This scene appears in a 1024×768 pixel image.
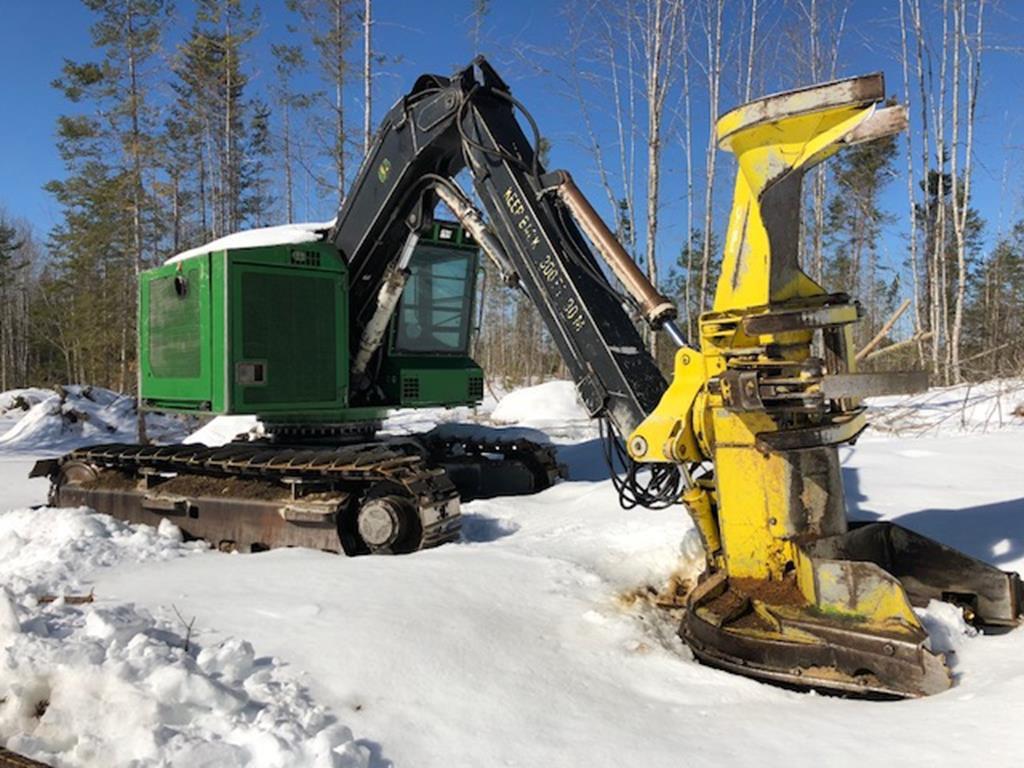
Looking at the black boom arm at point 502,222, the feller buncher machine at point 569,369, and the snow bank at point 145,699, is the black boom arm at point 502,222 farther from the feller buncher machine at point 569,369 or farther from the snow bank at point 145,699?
the snow bank at point 145,699

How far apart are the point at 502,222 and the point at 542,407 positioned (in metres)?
11.7

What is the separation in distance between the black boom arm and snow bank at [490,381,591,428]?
9.30m

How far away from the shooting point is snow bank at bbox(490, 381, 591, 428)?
16.1 metres

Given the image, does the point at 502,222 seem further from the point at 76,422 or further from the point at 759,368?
the point at 76,422

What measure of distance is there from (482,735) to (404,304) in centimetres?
482

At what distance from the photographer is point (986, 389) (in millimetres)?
11758

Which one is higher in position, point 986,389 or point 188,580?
point 986,389

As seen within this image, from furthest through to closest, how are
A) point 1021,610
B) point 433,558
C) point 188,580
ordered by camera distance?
point 433,558 < point 188,580 < point 1021,610

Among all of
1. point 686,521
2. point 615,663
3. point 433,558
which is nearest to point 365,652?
point 615,663

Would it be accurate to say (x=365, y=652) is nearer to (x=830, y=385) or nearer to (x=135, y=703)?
(x=135, y=703)

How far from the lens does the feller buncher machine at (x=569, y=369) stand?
3.22 metres

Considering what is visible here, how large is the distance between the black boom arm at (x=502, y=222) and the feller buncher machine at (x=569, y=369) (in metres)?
0.02

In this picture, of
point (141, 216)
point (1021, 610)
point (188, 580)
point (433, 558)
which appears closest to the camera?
point (1021, 610)

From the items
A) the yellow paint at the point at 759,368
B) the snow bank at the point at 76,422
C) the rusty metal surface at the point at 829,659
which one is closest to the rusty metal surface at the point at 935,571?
the yellow paint at the point at 759,368
